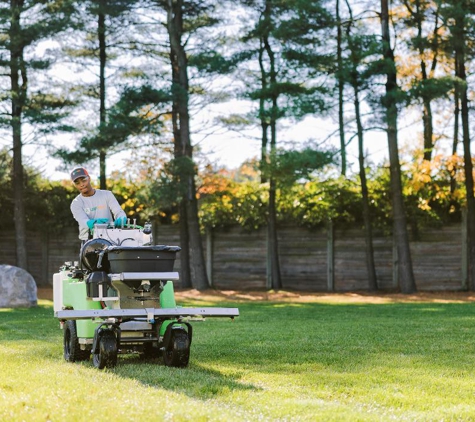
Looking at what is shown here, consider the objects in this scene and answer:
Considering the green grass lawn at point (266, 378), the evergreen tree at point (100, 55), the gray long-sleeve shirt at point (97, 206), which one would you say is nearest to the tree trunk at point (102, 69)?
the evergreen tree at point (100, 55)

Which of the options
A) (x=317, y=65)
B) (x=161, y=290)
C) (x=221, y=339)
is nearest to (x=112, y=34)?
(x=317, y=65)

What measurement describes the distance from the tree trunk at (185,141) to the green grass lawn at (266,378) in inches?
410

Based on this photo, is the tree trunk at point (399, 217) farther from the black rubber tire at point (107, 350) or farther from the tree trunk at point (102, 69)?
the black rubber tire at point (107, 350)

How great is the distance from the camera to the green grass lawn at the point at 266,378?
546 cm

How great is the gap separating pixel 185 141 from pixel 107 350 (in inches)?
602

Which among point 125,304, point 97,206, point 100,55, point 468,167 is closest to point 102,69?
point 100,55

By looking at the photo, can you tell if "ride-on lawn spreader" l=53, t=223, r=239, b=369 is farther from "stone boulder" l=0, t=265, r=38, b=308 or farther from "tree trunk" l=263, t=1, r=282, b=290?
"tree trunk" l=263, t=1, r=282, b=290

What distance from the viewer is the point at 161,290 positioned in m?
8.01

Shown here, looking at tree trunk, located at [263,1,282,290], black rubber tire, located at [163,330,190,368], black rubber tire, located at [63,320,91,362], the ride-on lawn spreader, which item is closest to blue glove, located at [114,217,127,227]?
the ride-on lawn spreader

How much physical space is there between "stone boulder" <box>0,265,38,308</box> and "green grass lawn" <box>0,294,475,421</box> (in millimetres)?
5068

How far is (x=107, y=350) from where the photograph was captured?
755 cm

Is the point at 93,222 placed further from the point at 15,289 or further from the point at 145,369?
the point at 15,289

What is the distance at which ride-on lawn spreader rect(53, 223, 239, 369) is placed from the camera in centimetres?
758

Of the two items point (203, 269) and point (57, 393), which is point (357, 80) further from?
point (57, 393)
